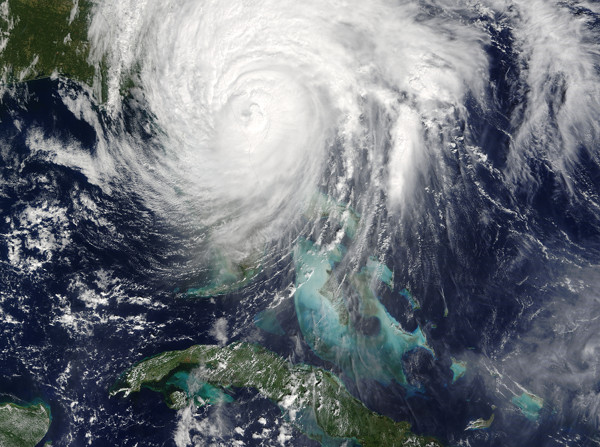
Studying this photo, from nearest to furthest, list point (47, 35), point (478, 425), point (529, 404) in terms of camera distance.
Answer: point (529, 404) → point (478, 425) → point (47, 35)

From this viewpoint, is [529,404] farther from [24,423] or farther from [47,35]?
[47,35]

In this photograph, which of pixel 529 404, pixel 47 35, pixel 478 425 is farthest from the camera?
pixel 47 35

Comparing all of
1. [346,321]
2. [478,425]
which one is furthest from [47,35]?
[478,425]

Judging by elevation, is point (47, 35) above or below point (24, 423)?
above

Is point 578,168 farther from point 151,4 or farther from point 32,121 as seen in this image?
point 32,121

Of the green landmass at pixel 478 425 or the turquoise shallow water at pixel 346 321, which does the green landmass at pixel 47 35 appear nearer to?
the turquoise shallow water at pixel 346 321

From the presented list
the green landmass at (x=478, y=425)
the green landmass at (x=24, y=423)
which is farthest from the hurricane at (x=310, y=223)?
the green landmass at (x=24, y=423)

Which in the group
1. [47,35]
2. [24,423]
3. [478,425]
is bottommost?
[478,425]

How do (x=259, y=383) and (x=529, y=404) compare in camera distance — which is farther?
(x=259, y=383)
